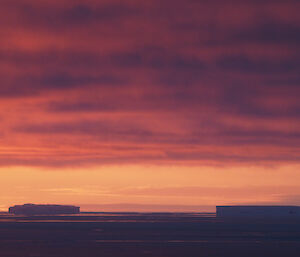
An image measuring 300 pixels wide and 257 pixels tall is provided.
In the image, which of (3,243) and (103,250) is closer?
(103,250)

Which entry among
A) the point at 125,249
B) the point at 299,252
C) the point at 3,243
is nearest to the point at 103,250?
the point at 125,249

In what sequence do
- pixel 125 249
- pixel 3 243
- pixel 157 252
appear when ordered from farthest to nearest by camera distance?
pixel 3 243, pixel 125 249, pixel 157 252

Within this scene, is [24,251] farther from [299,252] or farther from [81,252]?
[299,252]

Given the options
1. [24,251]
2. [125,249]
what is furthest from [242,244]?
[24,251]

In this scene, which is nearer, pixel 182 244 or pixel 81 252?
pixel 81 252

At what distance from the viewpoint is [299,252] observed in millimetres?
55312

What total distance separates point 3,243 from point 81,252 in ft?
46.2

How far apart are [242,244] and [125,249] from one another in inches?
574

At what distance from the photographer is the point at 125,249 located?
5856cm

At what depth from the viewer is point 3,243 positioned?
65.2 metres

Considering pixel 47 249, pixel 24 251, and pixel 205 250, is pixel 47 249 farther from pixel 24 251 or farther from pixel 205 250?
pixel 205 250

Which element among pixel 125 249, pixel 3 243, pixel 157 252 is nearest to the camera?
pixel 157 252

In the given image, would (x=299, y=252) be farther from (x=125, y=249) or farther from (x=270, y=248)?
(x=125, y=249)

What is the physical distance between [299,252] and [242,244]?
11.5 metres
